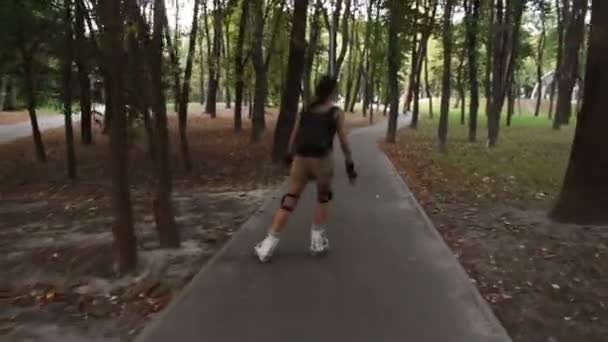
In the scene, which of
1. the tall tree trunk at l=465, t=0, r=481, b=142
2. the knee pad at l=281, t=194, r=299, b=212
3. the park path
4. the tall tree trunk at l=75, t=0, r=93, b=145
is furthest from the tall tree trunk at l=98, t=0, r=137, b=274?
the park path

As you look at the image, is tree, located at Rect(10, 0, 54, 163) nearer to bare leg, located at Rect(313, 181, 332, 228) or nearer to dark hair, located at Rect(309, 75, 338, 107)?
dark hair, located at Rect(309, 75, 338, 107)

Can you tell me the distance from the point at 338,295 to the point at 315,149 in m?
1.53

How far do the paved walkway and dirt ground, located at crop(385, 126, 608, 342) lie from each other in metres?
0.27

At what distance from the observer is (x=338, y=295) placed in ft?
17.4

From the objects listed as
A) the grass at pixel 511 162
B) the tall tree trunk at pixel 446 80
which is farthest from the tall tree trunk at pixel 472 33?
the grass at pixel 511 162

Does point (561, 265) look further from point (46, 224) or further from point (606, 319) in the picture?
point (46, 224)

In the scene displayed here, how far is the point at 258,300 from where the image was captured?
5168mm

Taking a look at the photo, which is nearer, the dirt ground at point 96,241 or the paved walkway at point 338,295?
the paved walkway at point 338,295

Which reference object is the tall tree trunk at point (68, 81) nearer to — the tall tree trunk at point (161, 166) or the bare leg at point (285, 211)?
the tall tree trunk at point (161, 166)

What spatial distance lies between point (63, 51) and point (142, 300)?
11.6 metres

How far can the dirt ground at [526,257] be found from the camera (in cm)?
485

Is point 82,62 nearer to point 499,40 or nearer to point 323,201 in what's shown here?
point 323,201

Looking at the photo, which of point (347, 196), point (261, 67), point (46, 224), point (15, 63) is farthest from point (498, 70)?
point (46, 224)

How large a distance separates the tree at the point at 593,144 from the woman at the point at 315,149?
10.4ft
